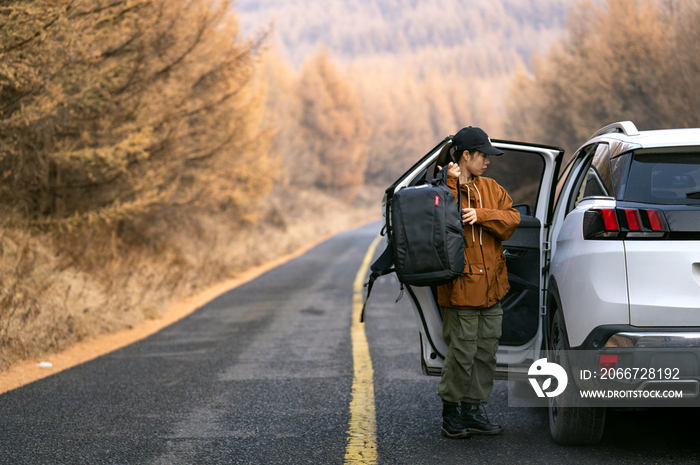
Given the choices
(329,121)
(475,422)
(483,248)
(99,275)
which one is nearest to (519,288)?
(483,248)

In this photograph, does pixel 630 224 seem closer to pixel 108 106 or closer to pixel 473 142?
pixel 473 142

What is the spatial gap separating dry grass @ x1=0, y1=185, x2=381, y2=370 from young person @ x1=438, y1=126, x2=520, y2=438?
4795 millimetres

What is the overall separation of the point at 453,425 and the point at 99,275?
8395 millimetres

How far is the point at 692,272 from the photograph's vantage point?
321 cm

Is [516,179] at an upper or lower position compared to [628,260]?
lower

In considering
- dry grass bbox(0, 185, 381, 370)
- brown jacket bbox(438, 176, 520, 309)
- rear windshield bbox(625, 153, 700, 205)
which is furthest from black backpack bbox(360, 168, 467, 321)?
dry grass bbox(0, 185, 381, 370)

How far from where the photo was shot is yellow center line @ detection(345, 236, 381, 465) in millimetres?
3971

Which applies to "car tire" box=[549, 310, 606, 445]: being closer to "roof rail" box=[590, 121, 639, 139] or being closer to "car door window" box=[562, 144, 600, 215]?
"car door window" box=[562, 144, 600, 215]

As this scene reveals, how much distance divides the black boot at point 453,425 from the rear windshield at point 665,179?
5.55 ft

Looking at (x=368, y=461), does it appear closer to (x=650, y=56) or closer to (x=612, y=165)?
(x=612, y=165)

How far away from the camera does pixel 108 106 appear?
10.5 meters

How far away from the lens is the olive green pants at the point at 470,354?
13.4ft

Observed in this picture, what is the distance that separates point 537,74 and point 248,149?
14720mm

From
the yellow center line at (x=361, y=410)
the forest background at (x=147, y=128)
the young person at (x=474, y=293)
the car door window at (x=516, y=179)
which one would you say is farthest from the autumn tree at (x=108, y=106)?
the car door window at (x=516, y=179)
